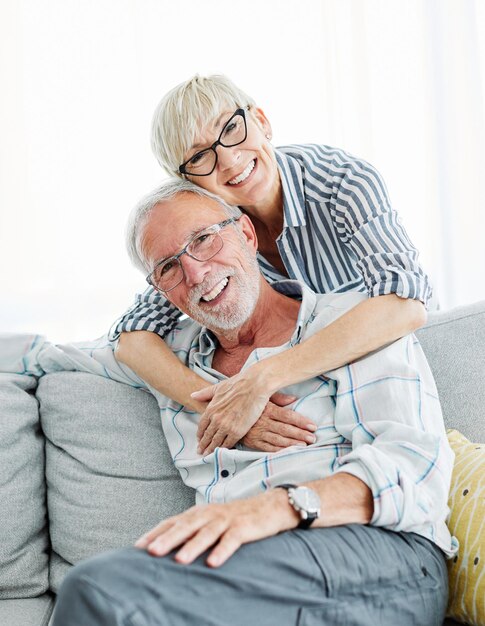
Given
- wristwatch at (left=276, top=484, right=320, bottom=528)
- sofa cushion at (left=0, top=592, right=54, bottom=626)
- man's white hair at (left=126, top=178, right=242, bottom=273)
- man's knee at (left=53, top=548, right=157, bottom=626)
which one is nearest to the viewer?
man's knee at (left=53, top=548, right=157, bottom=626)

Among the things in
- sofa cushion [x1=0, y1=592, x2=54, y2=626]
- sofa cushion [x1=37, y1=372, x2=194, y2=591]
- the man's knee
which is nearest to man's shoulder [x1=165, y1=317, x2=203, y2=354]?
sofa cushion [x1=37, y1=372, x2=194, y2=591]

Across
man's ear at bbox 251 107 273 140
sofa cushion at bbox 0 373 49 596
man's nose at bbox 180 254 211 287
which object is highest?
man's ear at bbox 251 107 273 140

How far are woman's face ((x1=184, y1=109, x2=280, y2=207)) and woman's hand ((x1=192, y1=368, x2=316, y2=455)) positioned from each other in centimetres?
47

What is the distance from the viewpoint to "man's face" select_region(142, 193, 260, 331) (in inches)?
70.8

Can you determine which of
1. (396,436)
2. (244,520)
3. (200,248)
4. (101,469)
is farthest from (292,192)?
(244,520)

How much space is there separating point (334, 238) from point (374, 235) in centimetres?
24

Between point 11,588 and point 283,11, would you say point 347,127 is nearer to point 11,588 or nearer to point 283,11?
point 283,11

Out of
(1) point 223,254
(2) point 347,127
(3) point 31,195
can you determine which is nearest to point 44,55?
(3) point 31,195

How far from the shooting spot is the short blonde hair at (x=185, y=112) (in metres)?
1.82

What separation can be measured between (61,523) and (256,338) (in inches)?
26.4

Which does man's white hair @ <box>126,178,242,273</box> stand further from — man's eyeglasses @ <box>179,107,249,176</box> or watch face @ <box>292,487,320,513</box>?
watch face @ <box>292,487,320,513</box>

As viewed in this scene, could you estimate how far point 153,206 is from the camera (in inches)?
73.1

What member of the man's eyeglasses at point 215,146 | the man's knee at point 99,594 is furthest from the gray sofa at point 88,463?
the man's knee at point 99,594

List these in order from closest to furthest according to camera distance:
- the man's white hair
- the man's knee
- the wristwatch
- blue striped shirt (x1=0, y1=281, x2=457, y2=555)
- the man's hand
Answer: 1. the man's knee
2. the man's hand
3. the wristwatch
4. blue striped shirt (x1=0, y1=281, x2=457, y2=555)
5. the man's white hair
